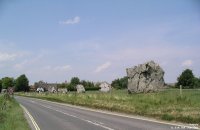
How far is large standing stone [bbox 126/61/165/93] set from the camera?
5378 cm

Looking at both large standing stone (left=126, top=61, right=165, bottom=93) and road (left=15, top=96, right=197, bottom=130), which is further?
large standing stone (left=126, top=61, right=165, bottom=93)

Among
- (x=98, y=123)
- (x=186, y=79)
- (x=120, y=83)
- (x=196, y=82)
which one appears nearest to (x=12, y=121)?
(x=98, y=123)

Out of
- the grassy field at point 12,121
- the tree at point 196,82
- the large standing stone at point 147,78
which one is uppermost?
the tree at point 196,82

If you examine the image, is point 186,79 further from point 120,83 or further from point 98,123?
point 98,123

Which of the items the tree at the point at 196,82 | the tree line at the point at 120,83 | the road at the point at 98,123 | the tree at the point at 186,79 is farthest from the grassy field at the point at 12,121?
the tree at the point at 186,79

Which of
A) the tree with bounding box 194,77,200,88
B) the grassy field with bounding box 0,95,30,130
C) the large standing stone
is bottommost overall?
the grassy field with bounding box 0,95,30,130

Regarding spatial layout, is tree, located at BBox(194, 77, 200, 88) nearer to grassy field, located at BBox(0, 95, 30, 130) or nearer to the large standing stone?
the large standing stone

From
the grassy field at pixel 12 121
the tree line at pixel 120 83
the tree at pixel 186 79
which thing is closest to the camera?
the grassy field at pixel 12 121

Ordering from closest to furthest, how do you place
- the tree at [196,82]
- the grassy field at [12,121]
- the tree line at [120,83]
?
the grassy field at [12,121] → the tree at [196,82] → the tree line at [120,83]

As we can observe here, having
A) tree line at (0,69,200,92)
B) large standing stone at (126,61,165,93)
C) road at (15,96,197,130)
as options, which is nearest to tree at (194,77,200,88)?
tree line at (0,69,200,92)

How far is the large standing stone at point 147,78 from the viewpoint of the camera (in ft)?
176

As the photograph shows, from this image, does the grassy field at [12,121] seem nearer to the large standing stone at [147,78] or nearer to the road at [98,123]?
the road at [98,123]

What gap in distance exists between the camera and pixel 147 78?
54469 millimetres

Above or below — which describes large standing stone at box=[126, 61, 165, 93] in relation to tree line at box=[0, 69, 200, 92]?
below
